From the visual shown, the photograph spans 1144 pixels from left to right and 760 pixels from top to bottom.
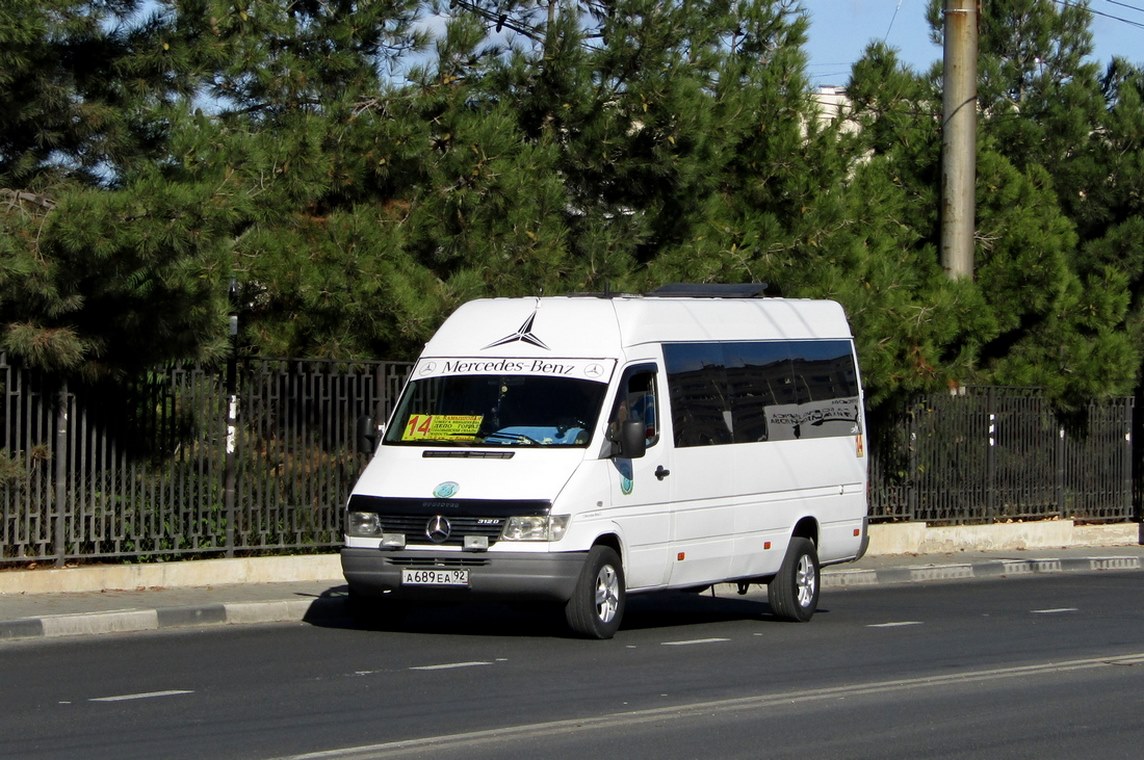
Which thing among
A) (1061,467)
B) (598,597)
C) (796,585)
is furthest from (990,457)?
(598,597)

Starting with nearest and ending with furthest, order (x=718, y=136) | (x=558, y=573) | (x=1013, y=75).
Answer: (x=558, y=573) < (x=718, y=136) < (x=1013, y=75)

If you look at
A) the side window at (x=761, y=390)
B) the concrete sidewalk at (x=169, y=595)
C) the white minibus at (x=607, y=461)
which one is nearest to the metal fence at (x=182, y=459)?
the concrete sidewalk at (x=169, y=595)

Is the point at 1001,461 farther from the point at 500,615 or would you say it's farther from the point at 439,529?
the point at 439,529

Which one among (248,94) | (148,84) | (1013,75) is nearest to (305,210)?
(248,94)

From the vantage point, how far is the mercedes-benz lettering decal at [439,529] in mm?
12836

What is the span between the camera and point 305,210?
1786 cm

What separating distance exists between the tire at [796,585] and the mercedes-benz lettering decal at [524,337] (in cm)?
301

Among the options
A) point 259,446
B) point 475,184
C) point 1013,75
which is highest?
point 1013,75

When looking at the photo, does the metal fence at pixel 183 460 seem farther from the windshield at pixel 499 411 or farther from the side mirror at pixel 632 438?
the side mirror at pixel 632 438

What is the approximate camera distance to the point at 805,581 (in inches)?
603

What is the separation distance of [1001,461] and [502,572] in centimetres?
1454

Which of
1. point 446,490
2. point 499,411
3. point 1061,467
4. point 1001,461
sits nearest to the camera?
point 446,490

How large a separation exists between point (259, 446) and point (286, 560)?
1.11 metres

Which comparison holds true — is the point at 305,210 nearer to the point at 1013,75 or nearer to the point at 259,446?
the point at 259,446
